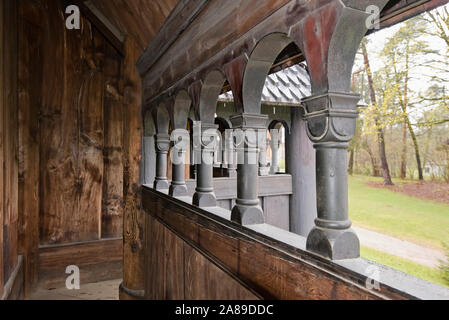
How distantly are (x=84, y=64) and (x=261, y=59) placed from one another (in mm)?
3373

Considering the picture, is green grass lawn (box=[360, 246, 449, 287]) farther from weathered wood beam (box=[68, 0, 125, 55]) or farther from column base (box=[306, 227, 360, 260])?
weathered wood beam (box=[68, 0, 125, 55])

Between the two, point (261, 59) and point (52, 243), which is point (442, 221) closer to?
point (261, 59)

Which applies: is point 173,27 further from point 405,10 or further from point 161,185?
point 405,10

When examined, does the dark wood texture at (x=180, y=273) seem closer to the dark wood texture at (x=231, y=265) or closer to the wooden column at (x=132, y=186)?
the dark wood texture at (x=231, y=265)

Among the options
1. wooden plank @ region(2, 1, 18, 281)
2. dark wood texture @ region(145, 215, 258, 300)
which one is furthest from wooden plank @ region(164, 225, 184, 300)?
wooden plank @ region(2, 1, 18, 281)

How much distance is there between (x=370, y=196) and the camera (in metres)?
7.53

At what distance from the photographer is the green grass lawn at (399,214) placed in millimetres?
6059

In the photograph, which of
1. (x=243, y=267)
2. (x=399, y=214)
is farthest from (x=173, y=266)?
(x=399, y=214)

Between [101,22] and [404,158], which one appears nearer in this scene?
[101,22]

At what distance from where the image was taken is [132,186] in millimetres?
3312

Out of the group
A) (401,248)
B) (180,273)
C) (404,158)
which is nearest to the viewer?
(180,273)

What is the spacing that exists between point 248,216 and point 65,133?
328cm

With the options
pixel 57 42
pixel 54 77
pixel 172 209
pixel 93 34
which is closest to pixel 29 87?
pixel 54 77

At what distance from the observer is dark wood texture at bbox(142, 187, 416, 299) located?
99 centimetres
